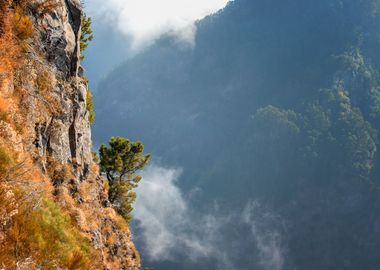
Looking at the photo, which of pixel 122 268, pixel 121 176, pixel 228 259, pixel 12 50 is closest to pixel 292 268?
pixel 228 259

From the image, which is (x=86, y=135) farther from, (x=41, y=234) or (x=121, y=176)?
(x=41, y=234)

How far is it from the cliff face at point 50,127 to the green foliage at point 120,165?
422 inches

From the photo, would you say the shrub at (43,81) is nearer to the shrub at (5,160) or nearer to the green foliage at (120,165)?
the shrub at (5,160)

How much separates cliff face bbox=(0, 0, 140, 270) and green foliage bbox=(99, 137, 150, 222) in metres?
10.7

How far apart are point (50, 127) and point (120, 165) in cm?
2062

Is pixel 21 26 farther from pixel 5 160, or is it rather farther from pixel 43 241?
pixel 43 241

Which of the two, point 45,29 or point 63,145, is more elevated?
point 45,29

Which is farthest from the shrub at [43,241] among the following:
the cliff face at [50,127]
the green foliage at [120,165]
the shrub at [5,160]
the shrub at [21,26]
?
the green foliage at [120,165]

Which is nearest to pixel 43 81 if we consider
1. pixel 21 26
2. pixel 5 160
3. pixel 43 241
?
pixel 21 26

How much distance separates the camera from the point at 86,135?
85.3ft

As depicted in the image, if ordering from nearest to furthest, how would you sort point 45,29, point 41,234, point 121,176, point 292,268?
point 41,234, point 45,29, point 121,176, point 292,268

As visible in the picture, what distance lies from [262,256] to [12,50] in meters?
199

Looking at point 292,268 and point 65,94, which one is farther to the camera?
point 292,268

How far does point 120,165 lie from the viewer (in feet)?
126
